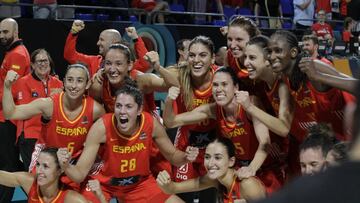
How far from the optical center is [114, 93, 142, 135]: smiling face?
4.43 m

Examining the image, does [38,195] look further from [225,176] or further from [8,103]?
[225,176]

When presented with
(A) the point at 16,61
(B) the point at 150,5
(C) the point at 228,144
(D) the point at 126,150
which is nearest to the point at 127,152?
(D) the point at 126,150

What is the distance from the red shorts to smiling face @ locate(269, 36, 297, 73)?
1327 mm

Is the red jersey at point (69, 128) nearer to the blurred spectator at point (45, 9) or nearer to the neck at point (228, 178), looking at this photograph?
the neck at point (228, 178)

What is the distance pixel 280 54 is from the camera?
410cm

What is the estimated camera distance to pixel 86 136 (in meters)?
4.75

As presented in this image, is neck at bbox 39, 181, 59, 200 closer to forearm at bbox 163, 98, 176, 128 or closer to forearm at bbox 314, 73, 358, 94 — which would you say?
forearm at bbox 163, 98, 176, 128

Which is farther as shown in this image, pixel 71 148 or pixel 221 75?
pixel 71 148

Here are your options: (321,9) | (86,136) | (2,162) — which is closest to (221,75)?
(86,136)

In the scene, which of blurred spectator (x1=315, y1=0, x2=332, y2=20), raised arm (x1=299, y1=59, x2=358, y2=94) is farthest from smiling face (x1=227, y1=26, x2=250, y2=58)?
blurred spectator (x1=315, y1=0, x2=332, y2=20)

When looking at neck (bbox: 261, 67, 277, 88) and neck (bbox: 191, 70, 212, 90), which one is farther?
neck (bbox: 191, 70, 212, 90)

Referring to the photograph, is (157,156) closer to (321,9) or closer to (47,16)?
(47,16)

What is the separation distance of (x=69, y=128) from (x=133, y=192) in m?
0.68

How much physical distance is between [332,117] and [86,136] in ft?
5.92
